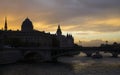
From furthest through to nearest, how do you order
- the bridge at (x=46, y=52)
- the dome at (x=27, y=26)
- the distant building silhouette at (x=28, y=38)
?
the dome at (x=27, y=26) → the distant building silhouette at (x=28, y=38) → the bridge at (x=46, y=52)

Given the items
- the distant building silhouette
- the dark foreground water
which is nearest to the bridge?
the dark foreground water

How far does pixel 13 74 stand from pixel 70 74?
758 cm

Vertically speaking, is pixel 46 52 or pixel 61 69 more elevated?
pixel 46 52

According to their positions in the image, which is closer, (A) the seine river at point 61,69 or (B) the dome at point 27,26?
(A) the seine river at point 61,69

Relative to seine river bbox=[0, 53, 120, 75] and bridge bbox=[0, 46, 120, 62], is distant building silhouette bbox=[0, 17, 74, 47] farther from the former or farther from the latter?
seine river bbox=[0, 53, 120, 75]

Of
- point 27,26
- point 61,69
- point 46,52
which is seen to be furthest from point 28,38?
point 61,69

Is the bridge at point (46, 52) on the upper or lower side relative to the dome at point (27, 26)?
lower

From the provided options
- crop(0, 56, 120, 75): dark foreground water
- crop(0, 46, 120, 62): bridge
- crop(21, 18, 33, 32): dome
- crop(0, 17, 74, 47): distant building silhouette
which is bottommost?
crop(0, 56, 120, 75): dark foreground water

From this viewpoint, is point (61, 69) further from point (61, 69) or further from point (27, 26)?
point (27, 26)

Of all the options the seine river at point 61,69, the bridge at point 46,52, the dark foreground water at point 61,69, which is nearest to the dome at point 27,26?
the bridge at point 46,52

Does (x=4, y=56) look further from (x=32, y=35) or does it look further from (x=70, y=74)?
(x=32, y=35)

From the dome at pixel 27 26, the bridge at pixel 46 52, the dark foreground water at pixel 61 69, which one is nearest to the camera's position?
the dark foreground water at pixel 61 69

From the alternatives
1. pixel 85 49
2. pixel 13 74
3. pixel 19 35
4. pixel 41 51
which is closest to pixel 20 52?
pixel 41 51

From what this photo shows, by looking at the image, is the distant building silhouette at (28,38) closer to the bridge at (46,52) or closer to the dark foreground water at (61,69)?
the bridge at (46,52)
